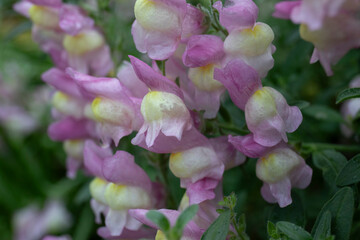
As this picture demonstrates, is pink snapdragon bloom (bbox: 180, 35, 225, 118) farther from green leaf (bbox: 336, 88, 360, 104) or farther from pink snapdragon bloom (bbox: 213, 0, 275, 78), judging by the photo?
green leaf (bbox: 336, 88, 360, 104)

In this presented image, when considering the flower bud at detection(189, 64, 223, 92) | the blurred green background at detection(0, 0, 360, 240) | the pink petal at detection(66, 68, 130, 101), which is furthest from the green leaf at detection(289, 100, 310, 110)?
the pink petal at detection(66, 68, 130, 101)

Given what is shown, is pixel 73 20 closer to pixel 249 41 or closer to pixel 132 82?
pixel 132 82

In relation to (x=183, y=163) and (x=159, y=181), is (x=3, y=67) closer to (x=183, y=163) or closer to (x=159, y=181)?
(x=159, y=181)

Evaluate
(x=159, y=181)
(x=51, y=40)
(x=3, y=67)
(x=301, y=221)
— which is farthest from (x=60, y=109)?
(x=3, y=67)

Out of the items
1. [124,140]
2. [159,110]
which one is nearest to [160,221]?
[159,110]

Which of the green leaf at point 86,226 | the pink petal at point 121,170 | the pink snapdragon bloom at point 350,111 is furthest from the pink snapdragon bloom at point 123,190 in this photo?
the green leaf at point 86,226
